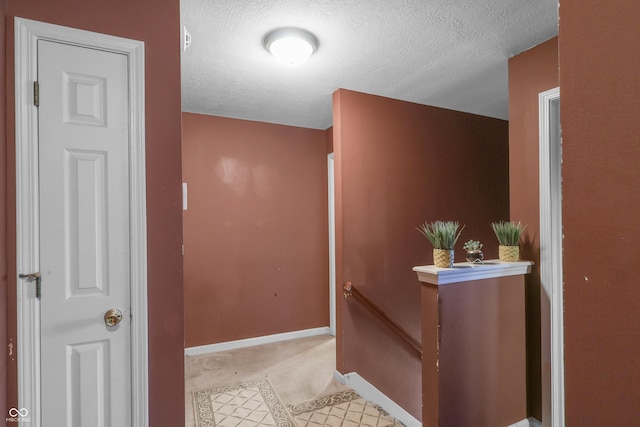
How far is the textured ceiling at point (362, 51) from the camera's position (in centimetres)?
182

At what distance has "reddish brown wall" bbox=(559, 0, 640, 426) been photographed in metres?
0.50

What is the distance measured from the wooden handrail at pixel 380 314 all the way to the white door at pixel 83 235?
179 cm

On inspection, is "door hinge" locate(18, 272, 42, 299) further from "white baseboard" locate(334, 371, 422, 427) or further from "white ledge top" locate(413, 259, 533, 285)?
"white baseboard" locate(334, 371, 422, 427)

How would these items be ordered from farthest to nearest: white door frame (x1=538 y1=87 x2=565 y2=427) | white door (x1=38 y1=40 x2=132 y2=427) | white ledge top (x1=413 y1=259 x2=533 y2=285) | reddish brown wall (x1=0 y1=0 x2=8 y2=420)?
white door frame (x1=538 y1=87 x2=565 y2=427) < white ledge top (x1=413 y1=259 x2=533 y2=285) < white door (x1=38 y1=40 x2=132 y2=427) < reddish brown wall (x1=0 y1=0 x2=8 y2=420)

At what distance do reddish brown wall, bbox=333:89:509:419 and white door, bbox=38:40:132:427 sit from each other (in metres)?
1.82

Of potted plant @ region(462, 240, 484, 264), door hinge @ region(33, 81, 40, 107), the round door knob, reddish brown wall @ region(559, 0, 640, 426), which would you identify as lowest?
the round door knob

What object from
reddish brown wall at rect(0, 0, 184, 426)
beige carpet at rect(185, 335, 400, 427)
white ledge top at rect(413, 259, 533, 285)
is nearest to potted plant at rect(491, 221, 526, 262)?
white ledge top at rect(413, 259, 533, 285)

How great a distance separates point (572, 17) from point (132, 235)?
1.53 metres

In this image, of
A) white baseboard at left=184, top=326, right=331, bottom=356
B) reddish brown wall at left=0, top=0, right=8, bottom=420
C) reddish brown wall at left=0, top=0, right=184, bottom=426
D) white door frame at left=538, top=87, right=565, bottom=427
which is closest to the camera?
reddish brown wall at left=0, top=0, right=8, bottom=420

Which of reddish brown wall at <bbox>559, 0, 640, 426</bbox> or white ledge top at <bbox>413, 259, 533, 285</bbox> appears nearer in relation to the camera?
reddish brown wall at <bbox>559, 0, 640, 426</bbox>

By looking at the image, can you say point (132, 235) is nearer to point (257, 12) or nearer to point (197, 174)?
point (257, 12)

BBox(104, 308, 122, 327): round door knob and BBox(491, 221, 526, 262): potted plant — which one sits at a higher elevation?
BBox(491, 221, 526, 262): potted plant

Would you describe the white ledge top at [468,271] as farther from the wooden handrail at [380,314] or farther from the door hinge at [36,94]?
the door hinge at [36,94]

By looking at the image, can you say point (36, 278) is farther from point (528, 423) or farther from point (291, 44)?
point (528, 423)
